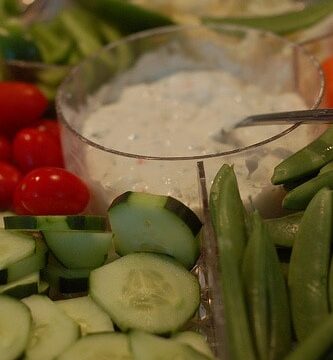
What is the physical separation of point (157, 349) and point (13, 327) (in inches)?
7.9

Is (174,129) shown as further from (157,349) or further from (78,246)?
(157,349)

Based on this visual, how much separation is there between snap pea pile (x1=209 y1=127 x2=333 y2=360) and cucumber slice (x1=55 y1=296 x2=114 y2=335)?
7.4 inches

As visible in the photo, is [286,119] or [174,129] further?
[174,129]

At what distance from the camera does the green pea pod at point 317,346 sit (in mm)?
807

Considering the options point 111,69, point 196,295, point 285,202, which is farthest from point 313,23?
point 196,295

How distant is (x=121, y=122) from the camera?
1491 millimetres

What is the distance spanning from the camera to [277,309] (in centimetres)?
90

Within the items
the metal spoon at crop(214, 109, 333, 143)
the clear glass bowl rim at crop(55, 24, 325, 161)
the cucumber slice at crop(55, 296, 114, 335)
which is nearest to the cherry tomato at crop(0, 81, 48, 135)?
the clear glass bowl rim at crop(55, 24, 325, 161)

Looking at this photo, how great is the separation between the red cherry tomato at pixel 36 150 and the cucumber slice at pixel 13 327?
0.61 meters

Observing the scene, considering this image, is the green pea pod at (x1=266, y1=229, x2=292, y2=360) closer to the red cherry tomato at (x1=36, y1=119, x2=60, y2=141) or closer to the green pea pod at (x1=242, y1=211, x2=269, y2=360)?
the green pea pod at (x1=242, y1=211, x2=269, y2=360)

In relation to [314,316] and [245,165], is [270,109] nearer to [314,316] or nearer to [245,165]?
[245,165]

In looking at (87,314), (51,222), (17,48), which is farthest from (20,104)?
(87,314)

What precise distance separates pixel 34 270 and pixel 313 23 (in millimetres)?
1049

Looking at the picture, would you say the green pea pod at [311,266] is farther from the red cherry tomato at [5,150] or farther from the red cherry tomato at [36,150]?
the red cherry tomato at [5,150]
